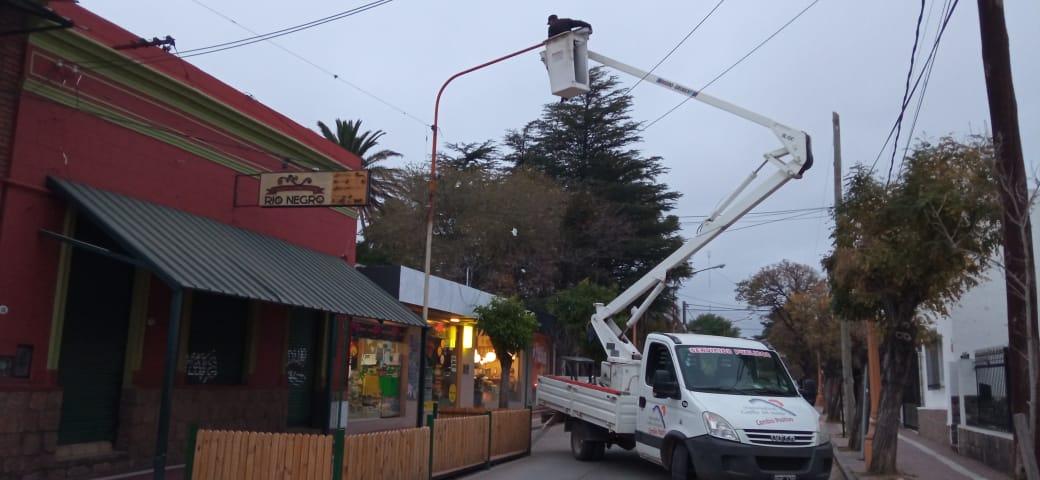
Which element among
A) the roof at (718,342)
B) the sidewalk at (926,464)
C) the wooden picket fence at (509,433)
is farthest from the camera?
the wooden picket fence at (509,433)

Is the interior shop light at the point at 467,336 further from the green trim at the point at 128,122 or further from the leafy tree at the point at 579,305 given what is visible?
the green trim at the point at 128,122

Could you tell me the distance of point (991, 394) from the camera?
52.9 feet

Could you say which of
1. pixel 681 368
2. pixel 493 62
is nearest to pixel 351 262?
pixel 493 62

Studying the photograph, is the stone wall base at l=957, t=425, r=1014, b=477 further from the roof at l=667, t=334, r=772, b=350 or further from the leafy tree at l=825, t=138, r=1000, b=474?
the roof at l=667, t=334, r=772, b=350

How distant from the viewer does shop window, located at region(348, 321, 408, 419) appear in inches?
853

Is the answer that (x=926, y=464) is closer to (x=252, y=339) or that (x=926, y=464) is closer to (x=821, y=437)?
(x=821, y=437)

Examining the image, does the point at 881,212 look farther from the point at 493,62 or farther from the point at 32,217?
the point at 32,217

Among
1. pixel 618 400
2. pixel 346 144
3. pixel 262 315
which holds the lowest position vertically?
pixel 618 400

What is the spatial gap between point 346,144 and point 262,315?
2433cm

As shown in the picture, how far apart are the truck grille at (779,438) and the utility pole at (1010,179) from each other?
315 centimetres

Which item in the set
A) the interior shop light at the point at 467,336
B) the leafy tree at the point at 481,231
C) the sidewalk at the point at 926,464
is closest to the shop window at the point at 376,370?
the interior shop light at the point at 467,336

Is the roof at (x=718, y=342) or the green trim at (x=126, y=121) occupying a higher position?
the green trim at (x=126, y=121)

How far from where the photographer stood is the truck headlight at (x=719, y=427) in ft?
36.5

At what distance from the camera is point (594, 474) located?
14.2 meters
